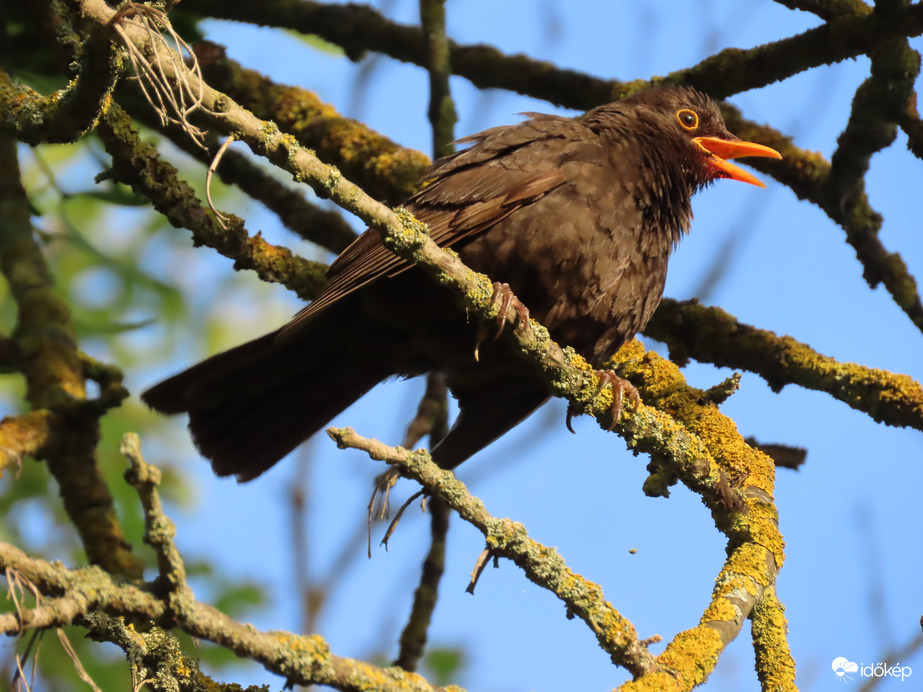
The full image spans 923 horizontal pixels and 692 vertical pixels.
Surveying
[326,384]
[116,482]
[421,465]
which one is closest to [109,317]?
[116,482]

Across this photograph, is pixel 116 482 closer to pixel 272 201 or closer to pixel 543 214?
pixel 272 201

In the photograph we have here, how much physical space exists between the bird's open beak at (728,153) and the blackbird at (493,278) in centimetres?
25

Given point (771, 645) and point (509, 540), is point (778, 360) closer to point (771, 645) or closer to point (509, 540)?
point (771, 645)

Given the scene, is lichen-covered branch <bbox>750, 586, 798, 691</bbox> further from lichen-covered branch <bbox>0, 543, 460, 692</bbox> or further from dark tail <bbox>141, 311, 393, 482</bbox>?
dark tail <bbox>141, 311, 393, 482</bbox>

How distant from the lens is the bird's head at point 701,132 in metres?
4.52

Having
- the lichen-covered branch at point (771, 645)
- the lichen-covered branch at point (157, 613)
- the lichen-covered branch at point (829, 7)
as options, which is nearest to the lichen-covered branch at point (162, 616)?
the lichen-covered branch at point (157, 613)

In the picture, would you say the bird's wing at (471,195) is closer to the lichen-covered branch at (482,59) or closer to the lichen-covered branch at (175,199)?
the lichen-covered branch at (175,199)

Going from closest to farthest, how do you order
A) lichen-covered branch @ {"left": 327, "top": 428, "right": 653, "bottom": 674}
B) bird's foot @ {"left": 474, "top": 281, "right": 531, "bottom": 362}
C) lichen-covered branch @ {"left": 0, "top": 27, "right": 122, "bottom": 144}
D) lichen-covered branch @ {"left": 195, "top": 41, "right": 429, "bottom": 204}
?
lichen-covered branch @ {"left": 0, "top": 27, "right": 122, "bottom": 144} → lichen-covered branch @ {"left": 327, "top": 428, "right": 653, "bottom": 674} → bird's foot @ {"left": 474, "top": 281, "right": 531, "bottom": 362} → lichen-covered branch @ {"left": 195, "top": 41, "right": 429, "bottom": 204}

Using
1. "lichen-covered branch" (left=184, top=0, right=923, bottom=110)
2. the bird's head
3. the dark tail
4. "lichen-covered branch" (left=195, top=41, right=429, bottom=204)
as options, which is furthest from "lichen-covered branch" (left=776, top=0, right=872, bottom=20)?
the dark tail

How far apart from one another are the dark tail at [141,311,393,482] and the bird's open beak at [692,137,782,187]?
1.87 m

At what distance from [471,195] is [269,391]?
1.21 metres

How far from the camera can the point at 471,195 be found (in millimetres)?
3783

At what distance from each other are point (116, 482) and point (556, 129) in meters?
2.76

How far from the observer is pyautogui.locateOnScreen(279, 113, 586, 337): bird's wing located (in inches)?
142
